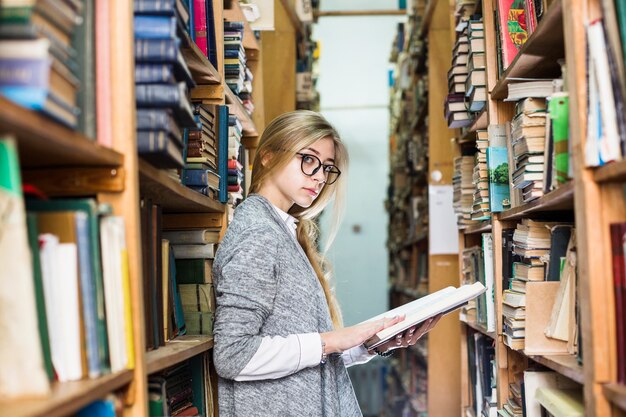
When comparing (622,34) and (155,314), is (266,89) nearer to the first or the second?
(155,314)

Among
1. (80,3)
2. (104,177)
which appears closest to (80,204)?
(104,177)

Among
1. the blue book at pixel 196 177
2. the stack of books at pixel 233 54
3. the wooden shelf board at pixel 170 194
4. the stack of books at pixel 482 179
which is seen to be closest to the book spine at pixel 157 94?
the wooden shelf board at pixel 170 194

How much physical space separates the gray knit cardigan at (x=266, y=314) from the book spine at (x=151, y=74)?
55 centimetres

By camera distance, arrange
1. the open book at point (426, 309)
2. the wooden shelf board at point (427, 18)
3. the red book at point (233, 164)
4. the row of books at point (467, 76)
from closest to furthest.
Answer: the open book at point (426, 309) → the red book at point (233, 164) → the row of books at point (467, 76) → the wooden shelf board at point (427, 18)

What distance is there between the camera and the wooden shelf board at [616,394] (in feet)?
3.75

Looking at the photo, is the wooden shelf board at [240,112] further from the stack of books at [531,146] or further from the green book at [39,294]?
the green book at [39,294]

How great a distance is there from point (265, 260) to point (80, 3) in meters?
0.80

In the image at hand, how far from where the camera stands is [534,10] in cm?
192

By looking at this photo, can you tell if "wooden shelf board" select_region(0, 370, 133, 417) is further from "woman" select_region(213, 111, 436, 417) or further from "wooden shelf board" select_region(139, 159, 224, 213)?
"woman" select_region(213, 111, 436, 417)

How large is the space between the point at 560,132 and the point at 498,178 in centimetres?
72

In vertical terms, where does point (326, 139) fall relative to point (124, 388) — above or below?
above

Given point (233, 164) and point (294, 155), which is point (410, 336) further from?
point (233, 164)

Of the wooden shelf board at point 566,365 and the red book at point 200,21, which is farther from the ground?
the red book at point 200,21

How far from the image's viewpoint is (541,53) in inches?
70.8
